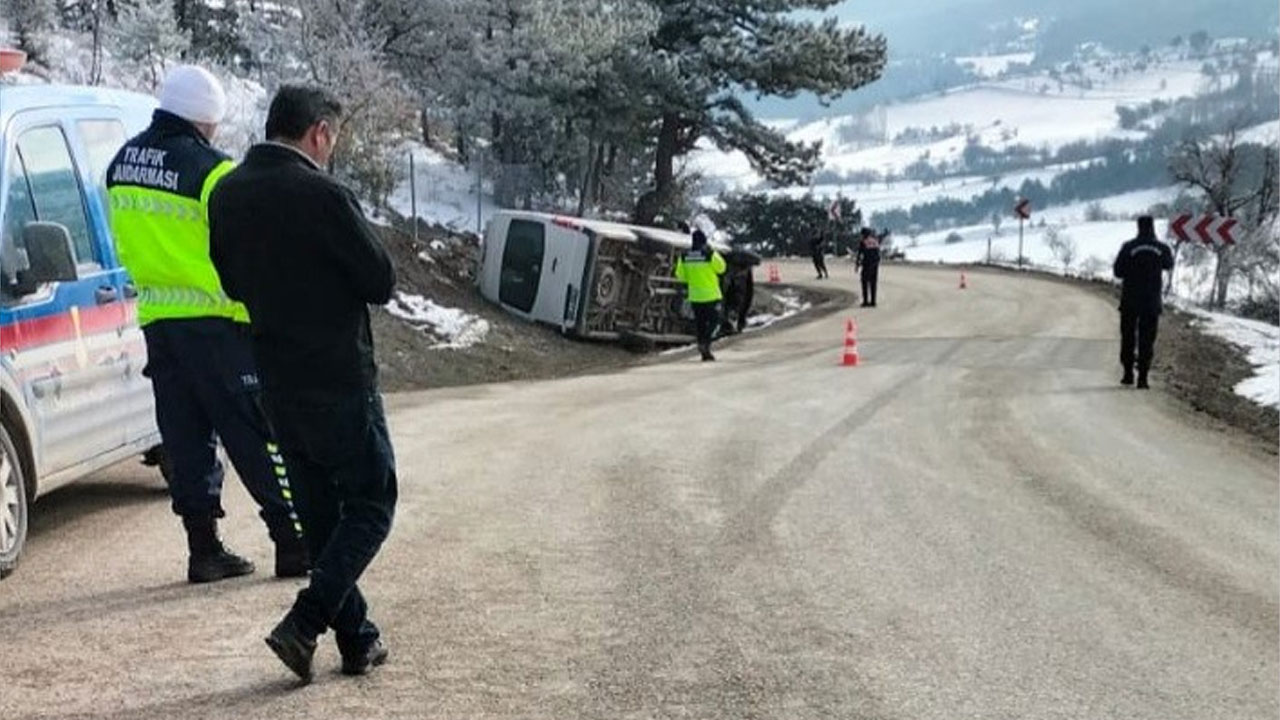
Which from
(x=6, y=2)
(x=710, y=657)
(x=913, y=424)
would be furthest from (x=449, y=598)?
(x=6, y=2)

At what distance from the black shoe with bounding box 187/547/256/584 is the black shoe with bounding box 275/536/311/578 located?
165mm

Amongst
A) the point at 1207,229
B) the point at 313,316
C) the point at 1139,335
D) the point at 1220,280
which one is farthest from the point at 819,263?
the point at 313,316

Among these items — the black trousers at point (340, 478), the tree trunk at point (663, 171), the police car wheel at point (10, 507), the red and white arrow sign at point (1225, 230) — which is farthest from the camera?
the tree trunk at point (663, 171)

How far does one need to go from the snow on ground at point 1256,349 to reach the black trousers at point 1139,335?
4.67 ft

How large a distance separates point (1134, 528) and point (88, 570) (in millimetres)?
5800

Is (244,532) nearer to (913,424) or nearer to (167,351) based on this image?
(167,351)

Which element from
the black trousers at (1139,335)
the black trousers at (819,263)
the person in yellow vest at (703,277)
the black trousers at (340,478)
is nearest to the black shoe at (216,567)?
the black trousers at (340,478)

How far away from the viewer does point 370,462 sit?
4332 millimetres

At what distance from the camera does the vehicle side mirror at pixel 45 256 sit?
19.3ft

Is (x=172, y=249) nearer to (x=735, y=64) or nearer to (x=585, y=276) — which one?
(x=585, y=276)

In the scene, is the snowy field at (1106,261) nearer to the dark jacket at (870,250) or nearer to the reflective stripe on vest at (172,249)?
the dark jacket at (870,250)

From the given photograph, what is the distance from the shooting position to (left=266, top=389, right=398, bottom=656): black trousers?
425 cm

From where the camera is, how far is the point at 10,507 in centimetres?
593

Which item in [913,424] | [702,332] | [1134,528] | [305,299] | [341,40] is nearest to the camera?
[305,299]
